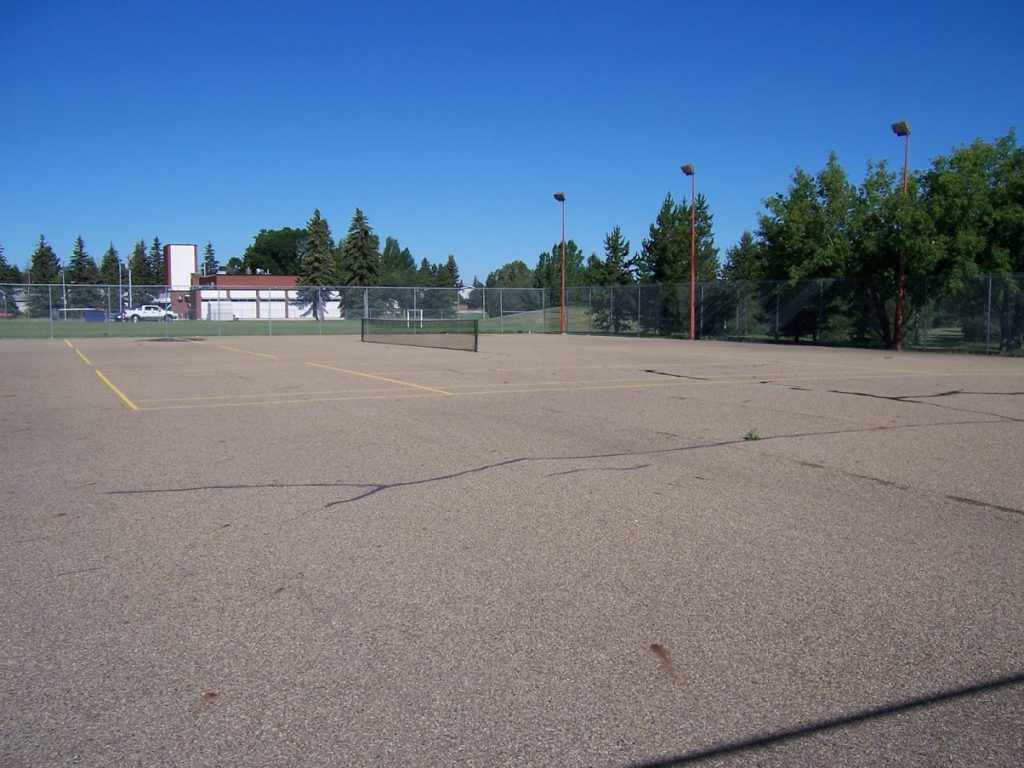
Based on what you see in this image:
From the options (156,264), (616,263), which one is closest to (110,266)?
(156,264)

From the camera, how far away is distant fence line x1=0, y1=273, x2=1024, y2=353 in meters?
28.1

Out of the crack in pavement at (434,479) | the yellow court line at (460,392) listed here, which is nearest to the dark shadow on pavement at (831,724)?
the crack in pavement at (434,479)

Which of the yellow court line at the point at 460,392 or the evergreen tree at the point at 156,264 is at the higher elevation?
the evergreen tree at the point at 156,264

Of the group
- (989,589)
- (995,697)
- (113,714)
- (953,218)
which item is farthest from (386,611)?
(953,218)

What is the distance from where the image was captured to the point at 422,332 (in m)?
38.9

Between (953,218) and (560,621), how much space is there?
1099 inches

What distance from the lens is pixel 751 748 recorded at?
3.18m

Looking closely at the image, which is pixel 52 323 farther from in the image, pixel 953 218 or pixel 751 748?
pixel 751 748

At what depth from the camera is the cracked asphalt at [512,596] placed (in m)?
3.30

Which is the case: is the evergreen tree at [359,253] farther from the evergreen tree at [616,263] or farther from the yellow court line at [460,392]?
the yellow court line at [460,392]

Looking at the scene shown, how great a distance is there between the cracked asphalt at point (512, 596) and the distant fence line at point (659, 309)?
19.7m

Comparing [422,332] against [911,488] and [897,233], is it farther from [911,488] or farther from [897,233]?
[911,488]

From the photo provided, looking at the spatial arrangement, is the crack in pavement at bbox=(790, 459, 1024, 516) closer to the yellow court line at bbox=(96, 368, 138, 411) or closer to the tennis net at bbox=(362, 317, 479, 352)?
the yellow court line at bbox=(96, 368, 138, 411)

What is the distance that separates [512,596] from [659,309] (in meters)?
37.4
